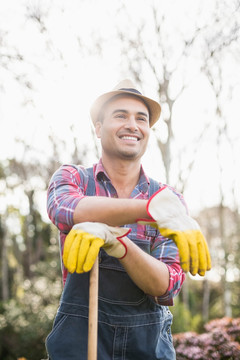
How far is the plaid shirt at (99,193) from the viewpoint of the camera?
1.70 m

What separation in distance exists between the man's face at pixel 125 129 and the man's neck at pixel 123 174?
41 millimetres

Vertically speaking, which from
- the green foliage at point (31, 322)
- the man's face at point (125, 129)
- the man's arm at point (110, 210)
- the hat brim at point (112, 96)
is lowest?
the green foliage at point (31, 322)

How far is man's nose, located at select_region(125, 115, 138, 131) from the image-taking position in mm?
2073

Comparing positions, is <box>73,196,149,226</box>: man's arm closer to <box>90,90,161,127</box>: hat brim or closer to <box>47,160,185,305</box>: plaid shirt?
<box>47,160,185,305</box>: plaid shirt

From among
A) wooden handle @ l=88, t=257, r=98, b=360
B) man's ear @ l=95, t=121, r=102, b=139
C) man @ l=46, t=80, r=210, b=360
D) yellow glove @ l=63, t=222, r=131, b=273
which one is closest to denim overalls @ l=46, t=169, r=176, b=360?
man @ l=46, t=80, r=210, b=360

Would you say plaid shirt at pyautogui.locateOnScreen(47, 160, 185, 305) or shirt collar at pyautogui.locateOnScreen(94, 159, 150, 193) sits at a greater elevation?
shirt collar at pyautogui.locateOnScreen(94, 159, 150, 193)

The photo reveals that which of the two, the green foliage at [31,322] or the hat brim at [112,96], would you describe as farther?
the green foliage at [31,322]

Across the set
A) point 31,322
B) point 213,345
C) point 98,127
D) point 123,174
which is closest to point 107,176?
point 123,174

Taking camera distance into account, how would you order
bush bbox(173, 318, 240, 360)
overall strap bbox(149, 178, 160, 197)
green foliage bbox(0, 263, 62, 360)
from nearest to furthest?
overall strap bbox(149, 178, 160, 197) → bush bbox(173, 318, 240, 360) → green foliage bbox(0, 263, 62, 360)

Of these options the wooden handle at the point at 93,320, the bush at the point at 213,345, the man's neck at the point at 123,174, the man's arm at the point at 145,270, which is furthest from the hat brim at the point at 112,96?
the bush at the point at 213,345

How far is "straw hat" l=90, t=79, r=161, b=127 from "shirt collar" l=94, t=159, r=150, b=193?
15.0 inches

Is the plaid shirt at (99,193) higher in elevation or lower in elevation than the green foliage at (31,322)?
higher

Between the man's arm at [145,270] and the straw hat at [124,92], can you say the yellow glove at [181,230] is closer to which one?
the man's arm at [145,270]

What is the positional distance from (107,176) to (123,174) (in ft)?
0.35
